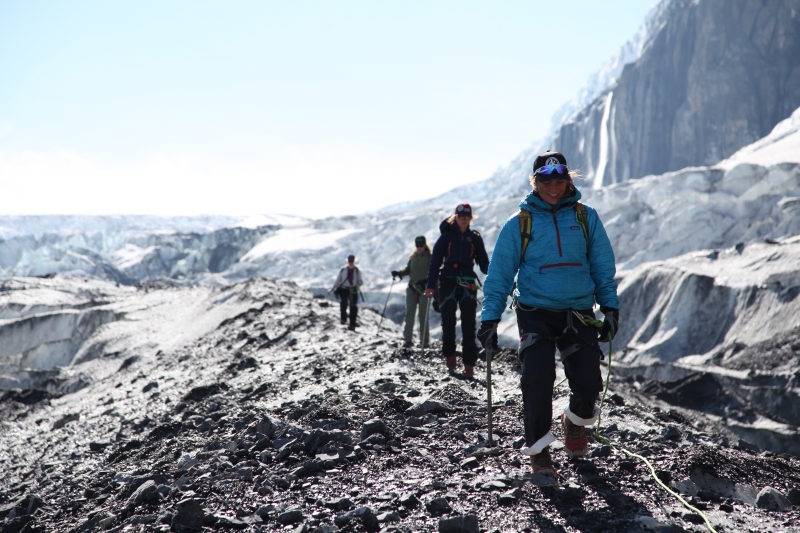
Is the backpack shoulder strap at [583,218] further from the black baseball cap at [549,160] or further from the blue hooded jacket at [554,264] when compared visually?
the black baseball cap at [549,160]

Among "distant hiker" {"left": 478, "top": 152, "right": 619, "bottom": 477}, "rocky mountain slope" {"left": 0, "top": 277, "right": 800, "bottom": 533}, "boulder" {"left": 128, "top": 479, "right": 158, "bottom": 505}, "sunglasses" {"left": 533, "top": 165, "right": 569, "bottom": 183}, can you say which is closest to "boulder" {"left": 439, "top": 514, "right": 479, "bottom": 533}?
"rocky mountain slope" {"left": 0, "top": 277, "right": 800, "bottom": 533}

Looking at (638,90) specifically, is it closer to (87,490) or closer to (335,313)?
(335,313)

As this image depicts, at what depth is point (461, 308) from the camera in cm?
771

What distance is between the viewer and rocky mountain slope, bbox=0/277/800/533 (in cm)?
341

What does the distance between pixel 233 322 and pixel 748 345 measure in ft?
67.3

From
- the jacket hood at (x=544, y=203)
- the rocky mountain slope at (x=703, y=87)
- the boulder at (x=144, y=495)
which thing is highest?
the rocky mountain slope at (x=703, y=87)

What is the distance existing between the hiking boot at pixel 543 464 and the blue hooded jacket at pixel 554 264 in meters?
0.86

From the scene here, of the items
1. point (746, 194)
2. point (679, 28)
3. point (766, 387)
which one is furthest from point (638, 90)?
point (766, 387)

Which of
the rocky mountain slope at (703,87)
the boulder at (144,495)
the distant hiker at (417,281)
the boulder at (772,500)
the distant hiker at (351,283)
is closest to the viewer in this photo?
the boulder at (772,500)

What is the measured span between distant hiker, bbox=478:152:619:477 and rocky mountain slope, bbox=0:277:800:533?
1.39 feet

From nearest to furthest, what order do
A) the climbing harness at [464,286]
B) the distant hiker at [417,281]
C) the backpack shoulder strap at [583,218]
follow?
1. the backpack shoulder strap at [583,218]
2. the climbing harness at [464,286]
3. the distant hiker at [417,281]

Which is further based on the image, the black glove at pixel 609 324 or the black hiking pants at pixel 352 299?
the black hiking pants at pixel 352 299

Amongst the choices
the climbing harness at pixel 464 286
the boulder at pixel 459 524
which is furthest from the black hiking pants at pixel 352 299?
the boulder at pixel 459 524

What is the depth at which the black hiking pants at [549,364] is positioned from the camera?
12.0ft
